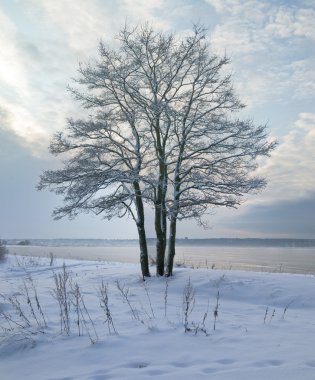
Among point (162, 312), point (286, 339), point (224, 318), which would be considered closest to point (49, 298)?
point (162, 312)

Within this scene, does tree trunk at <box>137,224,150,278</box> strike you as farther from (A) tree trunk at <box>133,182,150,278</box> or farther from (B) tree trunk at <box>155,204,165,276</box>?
(B) tree trunk at <box>155,204,165,276</box>

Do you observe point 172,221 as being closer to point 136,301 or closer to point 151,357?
point 136,301

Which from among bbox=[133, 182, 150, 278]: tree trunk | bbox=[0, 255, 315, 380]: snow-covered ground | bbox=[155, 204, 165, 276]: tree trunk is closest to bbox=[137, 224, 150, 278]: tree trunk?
bbox=[133, 182, 150, 278]: tree trunk

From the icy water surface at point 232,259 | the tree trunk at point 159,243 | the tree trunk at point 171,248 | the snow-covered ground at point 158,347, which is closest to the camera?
the snow-covered ground at point 158,347

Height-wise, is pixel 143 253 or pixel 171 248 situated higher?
pixel 171 248

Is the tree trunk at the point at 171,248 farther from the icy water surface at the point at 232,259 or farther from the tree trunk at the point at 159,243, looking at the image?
the icy water surface at the point at 232,259

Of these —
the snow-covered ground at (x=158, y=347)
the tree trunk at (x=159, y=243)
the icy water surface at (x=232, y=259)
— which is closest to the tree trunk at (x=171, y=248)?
the tree trunk at (x=159, y=243)

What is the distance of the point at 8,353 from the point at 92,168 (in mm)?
9997

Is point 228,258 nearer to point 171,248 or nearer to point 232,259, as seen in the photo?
point 232,259

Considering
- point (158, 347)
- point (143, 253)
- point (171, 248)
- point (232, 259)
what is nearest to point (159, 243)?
point (171, 248)

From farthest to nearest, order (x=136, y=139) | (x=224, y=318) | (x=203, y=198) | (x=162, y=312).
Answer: (x=136, y=139), (x=203, y=198), (x=162, y=312), (x=224, y=318)

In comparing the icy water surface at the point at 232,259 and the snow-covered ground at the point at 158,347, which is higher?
the snow-covered ground at the point at 158,347

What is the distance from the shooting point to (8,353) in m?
5.36

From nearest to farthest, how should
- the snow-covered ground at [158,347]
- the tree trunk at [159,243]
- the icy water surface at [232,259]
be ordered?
1. the snow-covered ground at [158,347]
2. the tree trunk at [159,243]
3. the icy water surface at [232,259]
